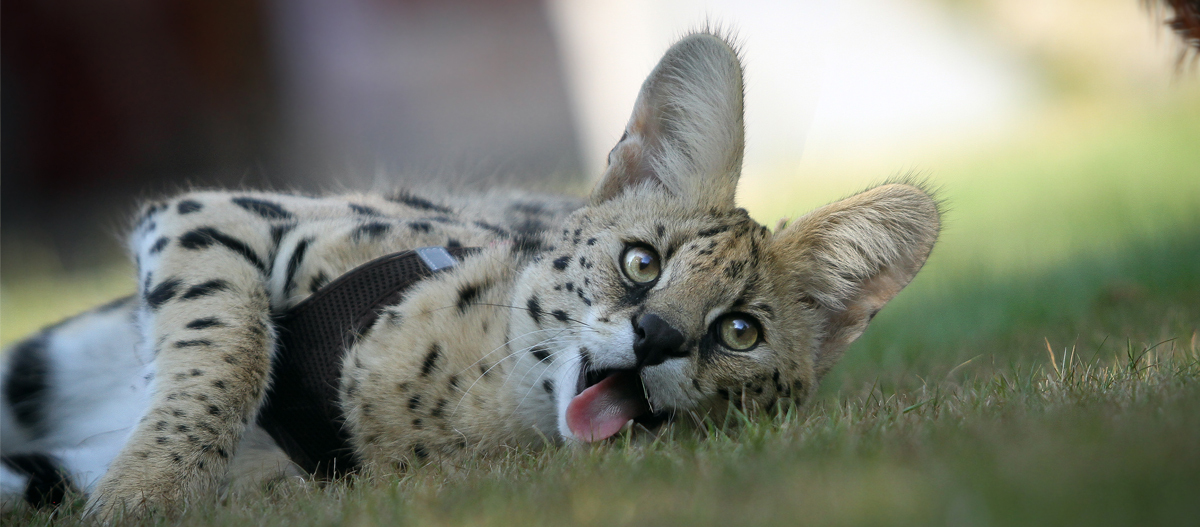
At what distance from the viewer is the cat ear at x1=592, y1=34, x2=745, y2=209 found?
2.58 meters

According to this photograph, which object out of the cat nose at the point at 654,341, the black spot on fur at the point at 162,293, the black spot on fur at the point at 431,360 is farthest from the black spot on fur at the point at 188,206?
the cat nose at the point at 654,341

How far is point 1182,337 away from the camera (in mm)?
3182

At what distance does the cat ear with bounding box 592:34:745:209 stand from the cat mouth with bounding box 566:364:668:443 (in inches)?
25.9

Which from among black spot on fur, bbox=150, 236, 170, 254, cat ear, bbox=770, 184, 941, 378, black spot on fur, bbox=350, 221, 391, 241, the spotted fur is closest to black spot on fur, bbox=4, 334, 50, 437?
the spotted fur

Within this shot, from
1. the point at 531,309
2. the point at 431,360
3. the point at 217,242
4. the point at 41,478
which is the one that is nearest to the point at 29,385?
the point at 41,478

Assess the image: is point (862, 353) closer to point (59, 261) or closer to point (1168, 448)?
point (1168, 448)

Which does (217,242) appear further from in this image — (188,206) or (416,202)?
(416,202)

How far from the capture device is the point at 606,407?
7.42 ft

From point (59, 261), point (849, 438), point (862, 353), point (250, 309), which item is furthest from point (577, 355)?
point (59, 261)

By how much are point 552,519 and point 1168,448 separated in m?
1.01

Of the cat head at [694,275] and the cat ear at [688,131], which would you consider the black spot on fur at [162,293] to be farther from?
the cat ear at [688,131]

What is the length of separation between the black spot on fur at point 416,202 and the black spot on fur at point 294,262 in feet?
3.17

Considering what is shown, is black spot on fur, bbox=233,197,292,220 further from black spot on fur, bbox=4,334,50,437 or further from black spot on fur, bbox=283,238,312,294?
black spot on fur, bbox=4,334,50,437

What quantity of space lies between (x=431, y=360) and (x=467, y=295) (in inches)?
10.5
